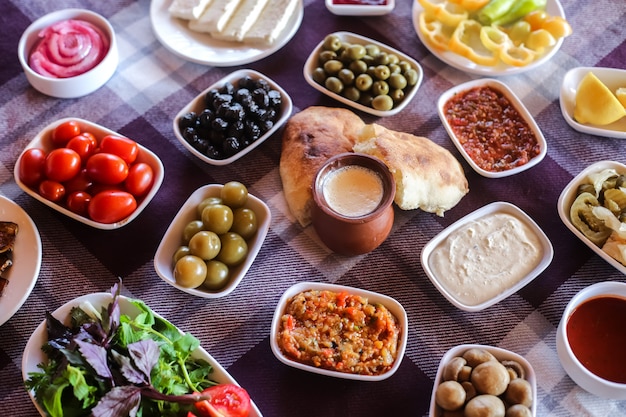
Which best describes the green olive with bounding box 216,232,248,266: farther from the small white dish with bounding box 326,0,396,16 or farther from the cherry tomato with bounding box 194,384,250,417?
the small white dish with bounding box 326,0,396,16

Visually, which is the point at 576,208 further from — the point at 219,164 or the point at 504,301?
the point at 219,164

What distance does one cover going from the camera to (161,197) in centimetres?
228

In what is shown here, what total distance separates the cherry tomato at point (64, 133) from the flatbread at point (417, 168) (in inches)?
40.2

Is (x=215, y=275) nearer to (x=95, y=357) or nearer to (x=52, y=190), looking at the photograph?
(x=95, y=357)

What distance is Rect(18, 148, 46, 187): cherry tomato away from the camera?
214cm

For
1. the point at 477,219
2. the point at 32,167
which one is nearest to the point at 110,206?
the point at 32,167

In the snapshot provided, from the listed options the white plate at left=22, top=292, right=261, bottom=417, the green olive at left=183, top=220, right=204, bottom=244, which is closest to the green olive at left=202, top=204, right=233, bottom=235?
the green olive at left=183, top=220, right=204, bottom=244

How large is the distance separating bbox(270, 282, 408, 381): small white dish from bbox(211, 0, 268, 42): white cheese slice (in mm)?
1174

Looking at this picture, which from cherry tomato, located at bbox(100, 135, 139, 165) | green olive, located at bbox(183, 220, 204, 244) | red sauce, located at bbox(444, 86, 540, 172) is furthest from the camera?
red sauce, located at bbox(444, 86, 540, 172)

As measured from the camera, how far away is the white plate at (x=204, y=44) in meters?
2.54

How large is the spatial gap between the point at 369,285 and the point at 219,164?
71 centimetres

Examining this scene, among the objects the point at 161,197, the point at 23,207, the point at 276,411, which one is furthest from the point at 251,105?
the point at 276,411

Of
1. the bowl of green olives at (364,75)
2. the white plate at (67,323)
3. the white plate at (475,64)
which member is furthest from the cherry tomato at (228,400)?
the white plate at (475,64)

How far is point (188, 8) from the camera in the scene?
8.56 ft
